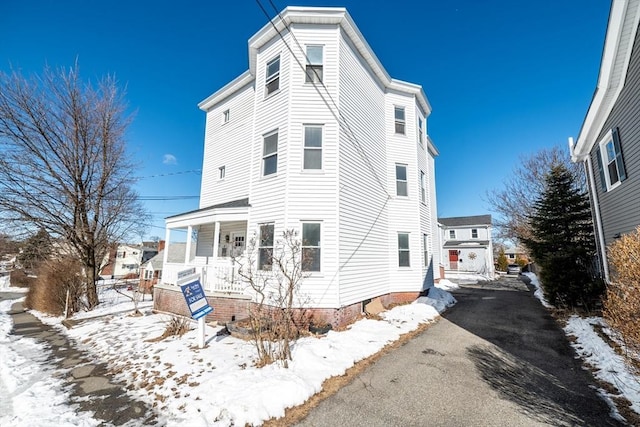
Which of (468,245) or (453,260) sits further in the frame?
(453,260)

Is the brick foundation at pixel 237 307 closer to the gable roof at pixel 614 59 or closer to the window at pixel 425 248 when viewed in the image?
the window at pixel 425 248

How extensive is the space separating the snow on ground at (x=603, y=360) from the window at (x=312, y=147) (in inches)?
322

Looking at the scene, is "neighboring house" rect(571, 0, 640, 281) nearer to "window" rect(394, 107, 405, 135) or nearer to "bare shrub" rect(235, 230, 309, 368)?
"window" rect(394, 107, 405, 135)

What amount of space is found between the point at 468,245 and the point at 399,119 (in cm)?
2578

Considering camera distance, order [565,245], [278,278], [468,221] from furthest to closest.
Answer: [468,221] → [565,245] → [278,278]

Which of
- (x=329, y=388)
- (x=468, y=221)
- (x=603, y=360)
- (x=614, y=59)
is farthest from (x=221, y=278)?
(x=468, y=221)

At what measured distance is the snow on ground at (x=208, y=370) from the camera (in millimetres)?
4258

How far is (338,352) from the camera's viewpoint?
624cm

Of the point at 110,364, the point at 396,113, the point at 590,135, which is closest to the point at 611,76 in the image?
the point at 590,135

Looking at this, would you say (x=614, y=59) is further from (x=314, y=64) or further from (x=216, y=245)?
(x=216, y=245)

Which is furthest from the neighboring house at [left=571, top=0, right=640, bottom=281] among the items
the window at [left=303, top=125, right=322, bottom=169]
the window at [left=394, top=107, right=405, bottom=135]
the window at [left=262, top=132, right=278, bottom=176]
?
the window at [left=262, top=132, right=278, bottom=176]

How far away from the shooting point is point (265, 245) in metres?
9.27

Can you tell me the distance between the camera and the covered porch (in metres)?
9.85

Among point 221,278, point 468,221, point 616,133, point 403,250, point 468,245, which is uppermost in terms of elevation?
point 468,221
